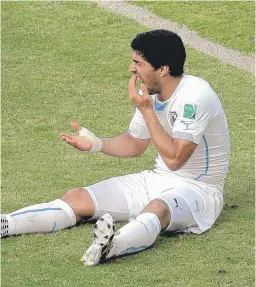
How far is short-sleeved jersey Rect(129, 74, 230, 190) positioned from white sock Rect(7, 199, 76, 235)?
2.86ft

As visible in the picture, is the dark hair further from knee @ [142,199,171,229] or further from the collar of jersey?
knee @ [142,199,171,229]

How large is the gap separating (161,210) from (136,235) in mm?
350

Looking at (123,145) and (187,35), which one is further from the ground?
(123,145)

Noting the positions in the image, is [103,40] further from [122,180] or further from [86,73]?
[122,180]

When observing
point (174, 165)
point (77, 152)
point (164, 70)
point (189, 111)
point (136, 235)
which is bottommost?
point (77, 152)

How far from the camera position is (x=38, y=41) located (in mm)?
15750

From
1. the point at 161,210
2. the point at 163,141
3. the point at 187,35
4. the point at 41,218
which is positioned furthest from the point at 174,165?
the point at 187,35

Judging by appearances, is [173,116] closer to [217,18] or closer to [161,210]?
[161,210]

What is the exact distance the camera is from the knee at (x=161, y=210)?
31.5 ft

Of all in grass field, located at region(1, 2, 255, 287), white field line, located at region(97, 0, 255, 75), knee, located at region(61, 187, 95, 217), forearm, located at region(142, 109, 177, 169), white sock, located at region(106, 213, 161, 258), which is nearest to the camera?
grass field, located at region(1, 2, 255, 287)

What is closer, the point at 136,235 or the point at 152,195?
the point at 136,235

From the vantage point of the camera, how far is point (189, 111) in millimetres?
9680

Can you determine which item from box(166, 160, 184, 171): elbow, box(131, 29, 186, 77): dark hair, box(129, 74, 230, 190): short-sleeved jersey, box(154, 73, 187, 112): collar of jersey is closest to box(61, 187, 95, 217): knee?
box(129, 74, 230, 190): short-sleeved jersey

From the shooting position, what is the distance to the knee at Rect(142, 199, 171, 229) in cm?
959
